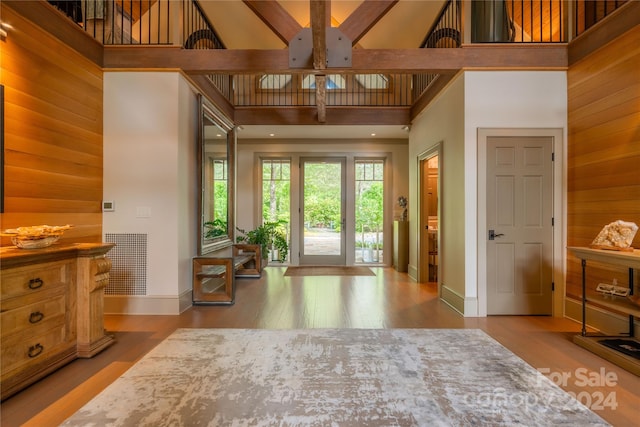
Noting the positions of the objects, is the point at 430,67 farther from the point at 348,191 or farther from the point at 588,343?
the point at 348,191

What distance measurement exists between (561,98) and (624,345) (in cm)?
263

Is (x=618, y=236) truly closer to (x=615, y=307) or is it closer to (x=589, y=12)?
(x=615, y=307)

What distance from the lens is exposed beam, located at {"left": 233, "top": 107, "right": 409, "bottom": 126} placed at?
19.1 ft

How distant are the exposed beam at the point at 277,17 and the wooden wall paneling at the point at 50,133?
1963mm

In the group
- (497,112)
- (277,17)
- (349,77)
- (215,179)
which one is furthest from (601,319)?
(349,77)

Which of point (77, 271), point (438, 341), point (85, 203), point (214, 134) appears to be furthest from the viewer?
point (214, 134)

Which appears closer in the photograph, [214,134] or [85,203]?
[85,203]

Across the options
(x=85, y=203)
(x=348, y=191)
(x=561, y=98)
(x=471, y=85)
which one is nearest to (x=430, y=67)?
(x=471, y=85)

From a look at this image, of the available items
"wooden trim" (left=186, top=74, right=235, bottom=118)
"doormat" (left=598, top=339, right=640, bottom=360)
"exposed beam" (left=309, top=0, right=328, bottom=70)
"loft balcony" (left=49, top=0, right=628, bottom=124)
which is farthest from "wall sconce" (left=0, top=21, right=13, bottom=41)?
"doormat" (left=598, top=339, right=640, bottom=360)

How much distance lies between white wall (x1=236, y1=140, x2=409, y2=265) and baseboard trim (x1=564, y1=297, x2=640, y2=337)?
370cm

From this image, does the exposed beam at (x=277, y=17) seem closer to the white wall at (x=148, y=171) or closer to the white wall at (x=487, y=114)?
the white wall at (x=148, y=171)

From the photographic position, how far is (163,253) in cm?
371

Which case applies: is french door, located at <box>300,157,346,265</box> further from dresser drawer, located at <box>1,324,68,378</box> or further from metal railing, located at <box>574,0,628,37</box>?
dresser drawer, located at <box>1,324,68,378</box>

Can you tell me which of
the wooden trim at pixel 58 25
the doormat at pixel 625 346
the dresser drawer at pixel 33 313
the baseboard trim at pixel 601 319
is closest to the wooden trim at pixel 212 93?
the wooden trim at pixel 58 25
